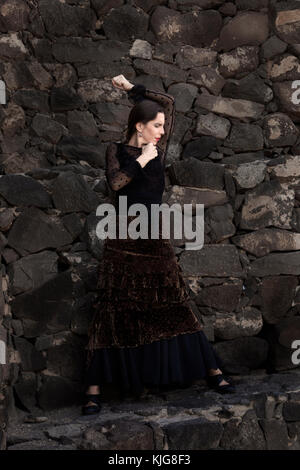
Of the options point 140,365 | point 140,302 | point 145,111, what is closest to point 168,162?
point 145,111

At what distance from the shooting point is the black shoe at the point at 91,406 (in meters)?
2.92

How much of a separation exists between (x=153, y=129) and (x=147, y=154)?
6.3 inches

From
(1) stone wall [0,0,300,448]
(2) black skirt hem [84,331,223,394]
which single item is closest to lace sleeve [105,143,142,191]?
(1) stone wall [0,0,300,448]

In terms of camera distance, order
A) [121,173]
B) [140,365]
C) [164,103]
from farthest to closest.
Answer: [164,103]
[140,365]
[121,173]

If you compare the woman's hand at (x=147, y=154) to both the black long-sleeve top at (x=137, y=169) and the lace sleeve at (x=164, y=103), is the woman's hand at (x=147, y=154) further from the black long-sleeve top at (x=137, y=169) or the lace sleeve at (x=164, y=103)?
the lace sleeve at (x=164, y=103)

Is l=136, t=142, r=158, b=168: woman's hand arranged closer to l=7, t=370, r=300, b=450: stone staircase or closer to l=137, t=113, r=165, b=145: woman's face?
l=137, t=113, r=165, b=145: woman's face

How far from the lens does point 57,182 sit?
3.30 m

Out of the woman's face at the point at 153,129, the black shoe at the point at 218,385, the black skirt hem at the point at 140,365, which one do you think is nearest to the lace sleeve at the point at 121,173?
the woman's face at the point at 153,129

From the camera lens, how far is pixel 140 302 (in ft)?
9.77

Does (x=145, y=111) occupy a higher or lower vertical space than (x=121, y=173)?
higher

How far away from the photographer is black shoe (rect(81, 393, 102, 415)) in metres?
2.92

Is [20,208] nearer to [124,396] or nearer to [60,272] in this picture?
[60,272]

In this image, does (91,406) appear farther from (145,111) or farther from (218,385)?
(145,111)

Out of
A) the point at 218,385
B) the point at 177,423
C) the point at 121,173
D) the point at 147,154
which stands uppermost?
the point at 147,154
